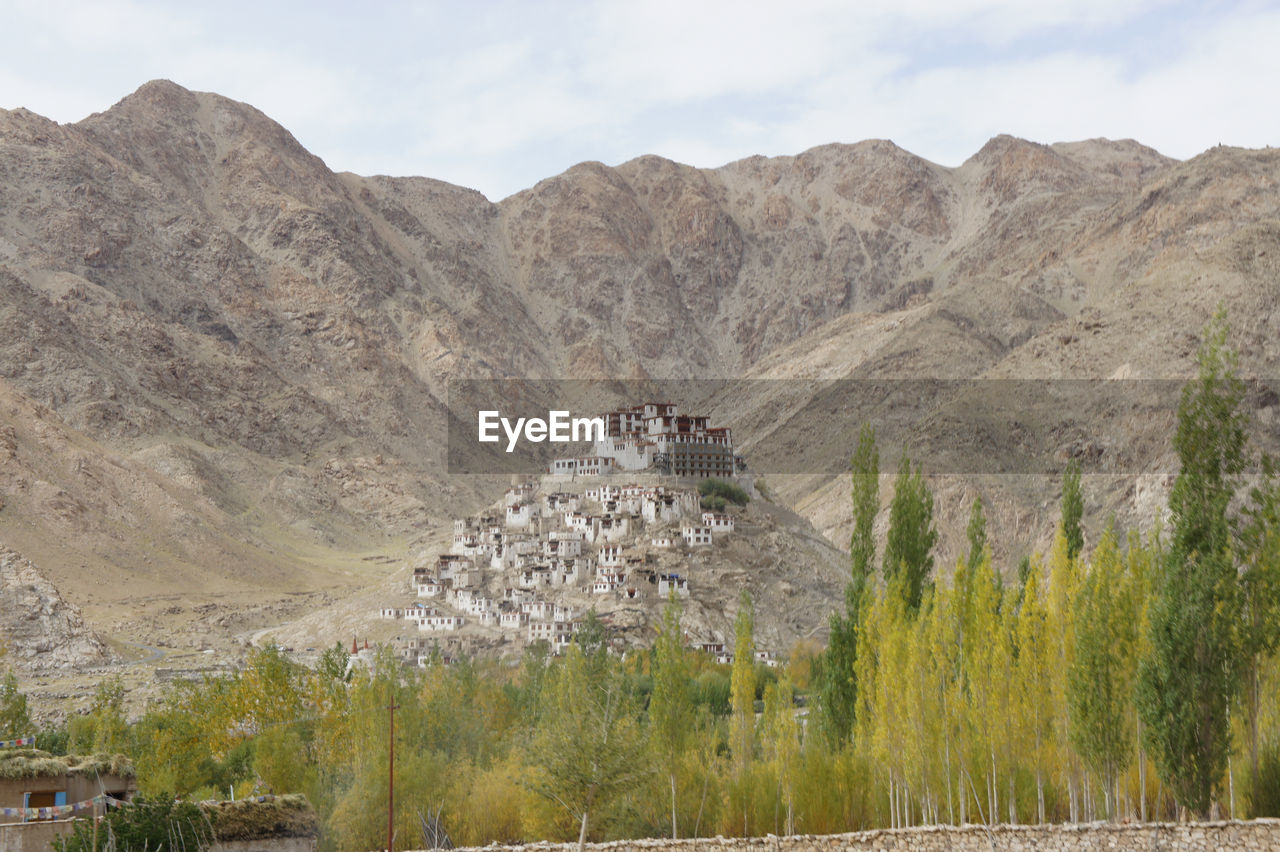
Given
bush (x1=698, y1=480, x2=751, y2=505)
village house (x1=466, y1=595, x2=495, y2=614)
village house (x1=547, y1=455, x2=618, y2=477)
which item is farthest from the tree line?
village house (x1=547, y1=455, x2=618, y2=477)

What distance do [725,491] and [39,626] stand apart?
4441 centimetres

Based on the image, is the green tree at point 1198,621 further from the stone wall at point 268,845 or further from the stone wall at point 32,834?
the stone wall at point 32,834

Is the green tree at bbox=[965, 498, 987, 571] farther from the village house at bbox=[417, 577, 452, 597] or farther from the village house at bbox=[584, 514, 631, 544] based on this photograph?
the village house at bbox=[417, 577, 452, 597]

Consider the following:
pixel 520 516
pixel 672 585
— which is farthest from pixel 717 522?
pixel 520 516

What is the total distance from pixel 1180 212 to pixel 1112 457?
76.0 meters

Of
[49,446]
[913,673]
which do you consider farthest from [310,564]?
[913,673]

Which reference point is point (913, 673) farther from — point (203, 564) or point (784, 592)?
point (203, 564)

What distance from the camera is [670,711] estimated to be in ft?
117

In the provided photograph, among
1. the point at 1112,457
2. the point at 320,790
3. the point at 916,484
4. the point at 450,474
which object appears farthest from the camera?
the point at 450,474

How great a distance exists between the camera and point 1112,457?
327 feet

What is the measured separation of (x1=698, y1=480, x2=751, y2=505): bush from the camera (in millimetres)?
88938

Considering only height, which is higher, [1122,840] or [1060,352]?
[1060,352]

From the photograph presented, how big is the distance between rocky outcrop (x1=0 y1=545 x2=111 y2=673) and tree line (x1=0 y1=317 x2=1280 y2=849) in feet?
128
